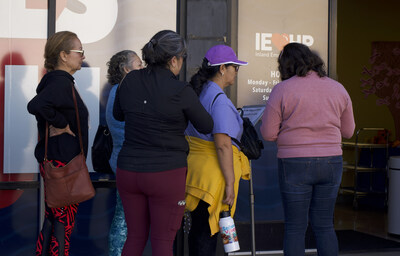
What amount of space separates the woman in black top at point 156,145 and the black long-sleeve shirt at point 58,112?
0.44 m

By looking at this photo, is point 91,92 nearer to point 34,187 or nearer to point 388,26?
point 34,187

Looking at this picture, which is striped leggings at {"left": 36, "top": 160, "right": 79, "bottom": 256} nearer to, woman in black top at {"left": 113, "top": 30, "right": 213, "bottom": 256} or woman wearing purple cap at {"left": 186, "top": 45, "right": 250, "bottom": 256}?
woman in black top at {"left": 113, "top": 30, "right": 213, "bottom": 256}

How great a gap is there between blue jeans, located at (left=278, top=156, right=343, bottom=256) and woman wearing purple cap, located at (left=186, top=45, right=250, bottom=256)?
1.11ft

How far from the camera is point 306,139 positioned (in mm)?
3494

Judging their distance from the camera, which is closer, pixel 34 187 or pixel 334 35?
pixel 34 187

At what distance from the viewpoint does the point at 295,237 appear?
11.7 ft

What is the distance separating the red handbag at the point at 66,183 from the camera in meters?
3.29

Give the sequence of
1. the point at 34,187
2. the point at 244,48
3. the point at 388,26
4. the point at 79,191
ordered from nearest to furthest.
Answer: the point at 79,191 → the point at 34,187 → the point at 244,48 → the point at 388,26

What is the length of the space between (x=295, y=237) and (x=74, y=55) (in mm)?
1743

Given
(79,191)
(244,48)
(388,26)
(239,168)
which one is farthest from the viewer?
(388,26)

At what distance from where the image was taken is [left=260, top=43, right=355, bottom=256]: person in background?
3486 mm

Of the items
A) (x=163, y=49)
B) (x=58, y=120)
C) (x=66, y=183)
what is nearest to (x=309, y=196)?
(x=163, y=49)

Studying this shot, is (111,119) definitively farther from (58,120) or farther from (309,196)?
(309,196)

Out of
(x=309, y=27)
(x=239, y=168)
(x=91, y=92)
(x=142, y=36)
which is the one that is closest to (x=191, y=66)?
(x=142, y=36)
